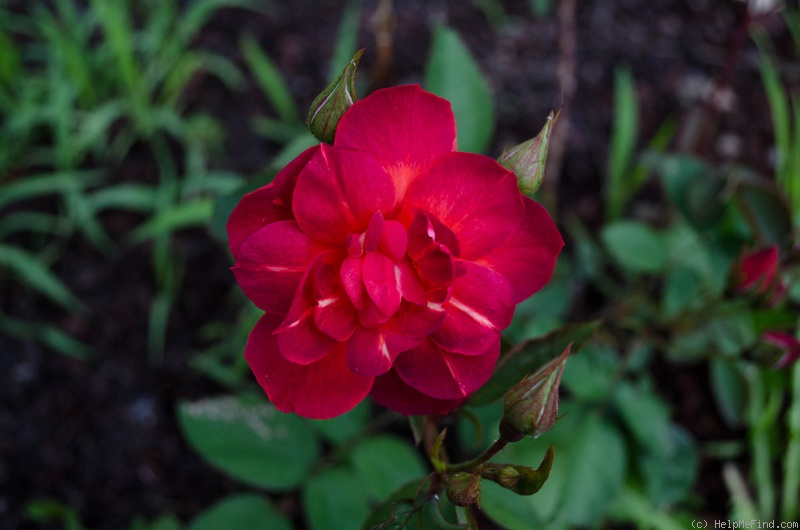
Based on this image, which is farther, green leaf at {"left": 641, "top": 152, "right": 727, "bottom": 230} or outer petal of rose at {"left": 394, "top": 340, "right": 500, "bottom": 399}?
green leaf at {"left": 641, "top": 152, "right": 727, "bottom": 230}

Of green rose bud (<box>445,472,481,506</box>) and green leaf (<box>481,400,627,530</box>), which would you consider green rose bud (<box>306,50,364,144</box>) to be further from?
green leaf (<box>481,400,627,530</box>)

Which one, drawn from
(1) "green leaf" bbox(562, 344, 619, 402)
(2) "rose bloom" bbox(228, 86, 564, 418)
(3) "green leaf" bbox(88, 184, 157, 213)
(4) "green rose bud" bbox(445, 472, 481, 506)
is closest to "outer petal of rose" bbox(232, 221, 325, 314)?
(2) "rose bloom" bbox(228, 86, 564, 418)

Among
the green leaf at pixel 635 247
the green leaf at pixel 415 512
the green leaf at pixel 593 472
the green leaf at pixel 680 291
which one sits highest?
the green leaf at pixel 415 512

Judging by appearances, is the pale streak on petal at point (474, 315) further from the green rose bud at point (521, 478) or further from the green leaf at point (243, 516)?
the green leaf at point (243, 516)

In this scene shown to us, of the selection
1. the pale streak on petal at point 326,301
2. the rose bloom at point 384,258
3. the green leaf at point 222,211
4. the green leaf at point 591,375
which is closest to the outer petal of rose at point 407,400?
the rose bloom at point 384,258

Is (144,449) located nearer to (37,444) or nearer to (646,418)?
(37,444)
